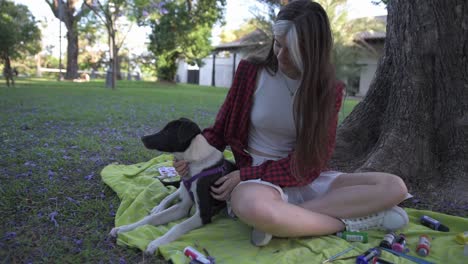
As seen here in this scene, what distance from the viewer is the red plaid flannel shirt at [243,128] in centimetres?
246

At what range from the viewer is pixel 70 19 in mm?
25625

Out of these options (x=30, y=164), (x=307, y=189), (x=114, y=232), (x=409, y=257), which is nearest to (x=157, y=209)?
(x=114, y=232)

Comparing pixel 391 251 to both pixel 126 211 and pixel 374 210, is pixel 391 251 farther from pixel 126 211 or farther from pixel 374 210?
pixel 126 211

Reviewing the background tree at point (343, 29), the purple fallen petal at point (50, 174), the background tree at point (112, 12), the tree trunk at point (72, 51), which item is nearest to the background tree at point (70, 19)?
the tree trunk at point (72, 51)

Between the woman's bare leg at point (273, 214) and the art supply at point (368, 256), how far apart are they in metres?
0.28

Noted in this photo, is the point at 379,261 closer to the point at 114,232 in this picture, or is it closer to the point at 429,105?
the point at 114,232

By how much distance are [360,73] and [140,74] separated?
28.6 meters

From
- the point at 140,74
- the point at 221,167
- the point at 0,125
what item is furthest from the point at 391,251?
the point at 140,74

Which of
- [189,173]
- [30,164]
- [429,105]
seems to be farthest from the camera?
[30,164]

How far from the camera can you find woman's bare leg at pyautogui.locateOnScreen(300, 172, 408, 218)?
2422 millimetres

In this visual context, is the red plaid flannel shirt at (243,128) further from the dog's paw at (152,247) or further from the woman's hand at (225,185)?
the dog's paw at (152,247)

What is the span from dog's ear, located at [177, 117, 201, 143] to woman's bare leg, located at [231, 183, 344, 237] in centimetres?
42

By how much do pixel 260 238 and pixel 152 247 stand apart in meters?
0.62

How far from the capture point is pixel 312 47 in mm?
2279
